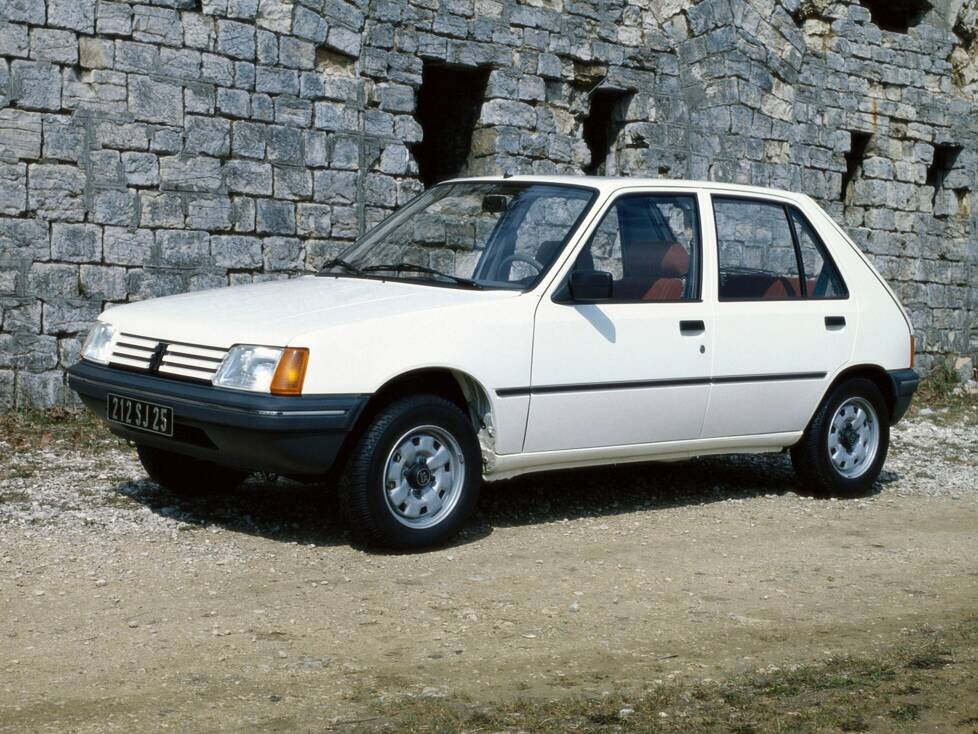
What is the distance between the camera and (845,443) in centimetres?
773

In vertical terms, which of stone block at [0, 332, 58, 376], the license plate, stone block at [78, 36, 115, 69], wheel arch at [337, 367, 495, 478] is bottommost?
stone block at [0, 332, 58, 376]

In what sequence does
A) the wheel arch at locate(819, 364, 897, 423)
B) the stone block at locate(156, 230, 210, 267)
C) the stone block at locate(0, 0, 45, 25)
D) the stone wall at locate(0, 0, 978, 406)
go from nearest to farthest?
the wheel arch at locate(819, 364, 897, 423) → the stone block at locate(0, 0, 45, 25) → the stone wall at locate(0, 0, 978, 406) → the stone block at locate(156, 230, 210, 267)

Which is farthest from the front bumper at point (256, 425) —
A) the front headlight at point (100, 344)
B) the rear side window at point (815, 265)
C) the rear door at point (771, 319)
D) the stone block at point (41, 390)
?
the stone block at point (41, 390)

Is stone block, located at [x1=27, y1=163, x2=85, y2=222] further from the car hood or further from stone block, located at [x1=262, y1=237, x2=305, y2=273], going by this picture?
the car hood

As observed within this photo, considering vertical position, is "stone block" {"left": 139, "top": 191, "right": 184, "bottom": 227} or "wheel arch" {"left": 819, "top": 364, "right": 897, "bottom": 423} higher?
"stone block" {"left": 139, "top": 191, "right": 184, "bottom": 227}

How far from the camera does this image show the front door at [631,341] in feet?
20.7

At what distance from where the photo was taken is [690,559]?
617cm

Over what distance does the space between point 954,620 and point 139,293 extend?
22.2 feet

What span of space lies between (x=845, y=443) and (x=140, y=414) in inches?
157

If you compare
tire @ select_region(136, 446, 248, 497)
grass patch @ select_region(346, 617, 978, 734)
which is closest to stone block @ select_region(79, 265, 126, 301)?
tire @ select_region(136, 446, 248, 497)

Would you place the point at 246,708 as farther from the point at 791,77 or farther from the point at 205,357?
the point at 791,77

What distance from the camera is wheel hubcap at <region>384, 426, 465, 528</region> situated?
5.89 m

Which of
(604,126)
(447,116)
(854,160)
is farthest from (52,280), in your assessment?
(854,160)

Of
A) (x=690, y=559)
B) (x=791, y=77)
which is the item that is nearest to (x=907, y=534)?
(x=690, y=559)
